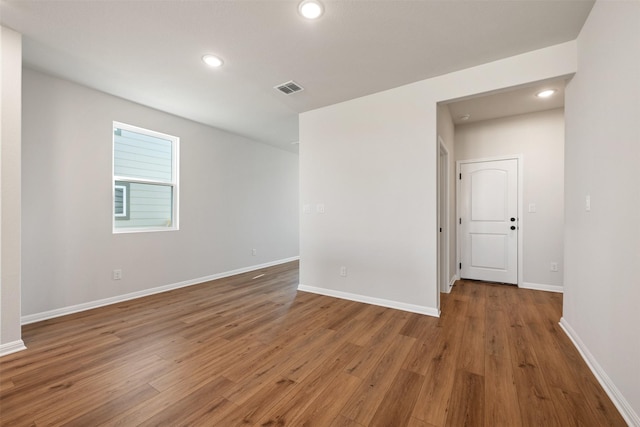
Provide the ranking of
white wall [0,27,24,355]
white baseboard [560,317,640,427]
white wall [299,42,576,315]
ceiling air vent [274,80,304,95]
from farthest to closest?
ceiling air vent [274,80,304,95]
white wall [299,42,576,315]
white wall [0,27,24,355]
white baseboard [560,317,640,427]

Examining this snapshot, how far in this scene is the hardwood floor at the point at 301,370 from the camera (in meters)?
1.47

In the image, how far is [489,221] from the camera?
424 cm

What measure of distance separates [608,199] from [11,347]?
4.50m

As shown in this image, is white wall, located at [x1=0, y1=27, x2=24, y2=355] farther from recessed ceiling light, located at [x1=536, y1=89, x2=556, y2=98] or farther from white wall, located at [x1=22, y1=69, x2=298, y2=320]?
recessed ceiling light, located at [x1=536, y1=89, x2=556, y2=98]

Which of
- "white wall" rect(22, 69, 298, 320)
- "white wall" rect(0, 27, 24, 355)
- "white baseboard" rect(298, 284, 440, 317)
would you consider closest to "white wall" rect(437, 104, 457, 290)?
"white baseboard" rect(298, 284, 440, 317)

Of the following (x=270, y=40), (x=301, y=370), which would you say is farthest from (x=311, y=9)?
(x=301, y=370)

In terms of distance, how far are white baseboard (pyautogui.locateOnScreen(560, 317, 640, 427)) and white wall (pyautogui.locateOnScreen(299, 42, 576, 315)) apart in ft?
3.62

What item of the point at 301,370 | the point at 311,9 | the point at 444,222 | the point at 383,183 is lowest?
the point at 301,370

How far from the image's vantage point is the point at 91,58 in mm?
2504

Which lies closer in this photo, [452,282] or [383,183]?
[383,183]

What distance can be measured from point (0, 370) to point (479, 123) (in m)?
Answer: 6.05

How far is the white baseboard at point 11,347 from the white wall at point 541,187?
5.81 metres

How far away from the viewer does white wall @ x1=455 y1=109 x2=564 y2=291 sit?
148 inches

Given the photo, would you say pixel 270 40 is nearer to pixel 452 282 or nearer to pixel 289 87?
pixel 289 87
